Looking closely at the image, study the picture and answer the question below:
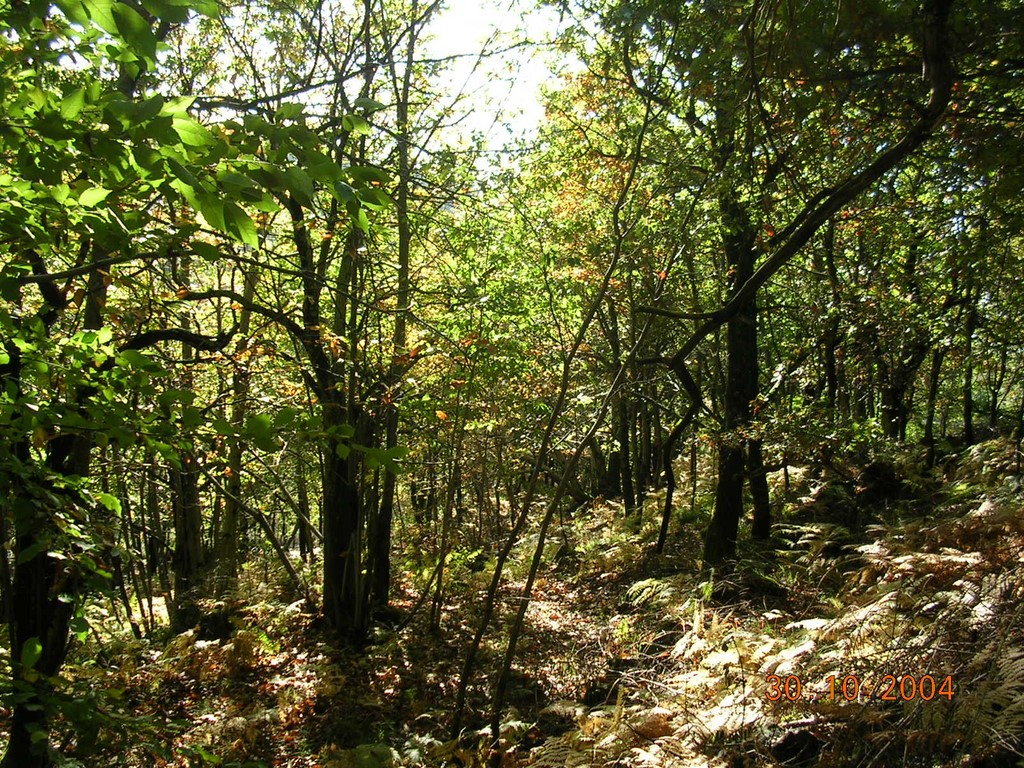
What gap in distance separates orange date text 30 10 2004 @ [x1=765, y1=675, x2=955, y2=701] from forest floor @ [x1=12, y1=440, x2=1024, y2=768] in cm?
1

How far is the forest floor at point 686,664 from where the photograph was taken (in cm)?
355

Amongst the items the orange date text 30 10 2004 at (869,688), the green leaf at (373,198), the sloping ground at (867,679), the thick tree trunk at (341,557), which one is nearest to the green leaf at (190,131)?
the green leaf at (373,198)

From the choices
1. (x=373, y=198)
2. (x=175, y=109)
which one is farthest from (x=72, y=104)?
(x=373, y=198)

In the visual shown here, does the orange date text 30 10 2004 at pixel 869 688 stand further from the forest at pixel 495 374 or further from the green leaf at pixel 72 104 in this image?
the green leaf at pixel 72 104

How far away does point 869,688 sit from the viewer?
3852 mm

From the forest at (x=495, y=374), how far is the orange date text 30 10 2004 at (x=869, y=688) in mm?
25

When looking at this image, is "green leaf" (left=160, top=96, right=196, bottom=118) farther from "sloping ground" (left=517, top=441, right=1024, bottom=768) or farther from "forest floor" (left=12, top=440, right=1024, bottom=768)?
"sloping ground" (left=517, top=441, right=1024, bottom=768)

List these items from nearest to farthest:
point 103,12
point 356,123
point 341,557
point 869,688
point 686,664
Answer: point 103,12 < point 356,123 < point 869,688 < point 686,664 < point 341,557

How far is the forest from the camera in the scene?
8.71 feet

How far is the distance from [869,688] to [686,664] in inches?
83.2

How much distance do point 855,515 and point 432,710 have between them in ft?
23.0

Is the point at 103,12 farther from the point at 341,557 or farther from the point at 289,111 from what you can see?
the point at 341,557

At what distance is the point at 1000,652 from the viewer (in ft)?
11.3

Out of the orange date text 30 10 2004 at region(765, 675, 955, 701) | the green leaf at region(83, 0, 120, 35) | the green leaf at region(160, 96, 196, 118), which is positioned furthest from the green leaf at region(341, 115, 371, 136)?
the orange date text 30 10 2004 at region(765, 675, 955, 701)
